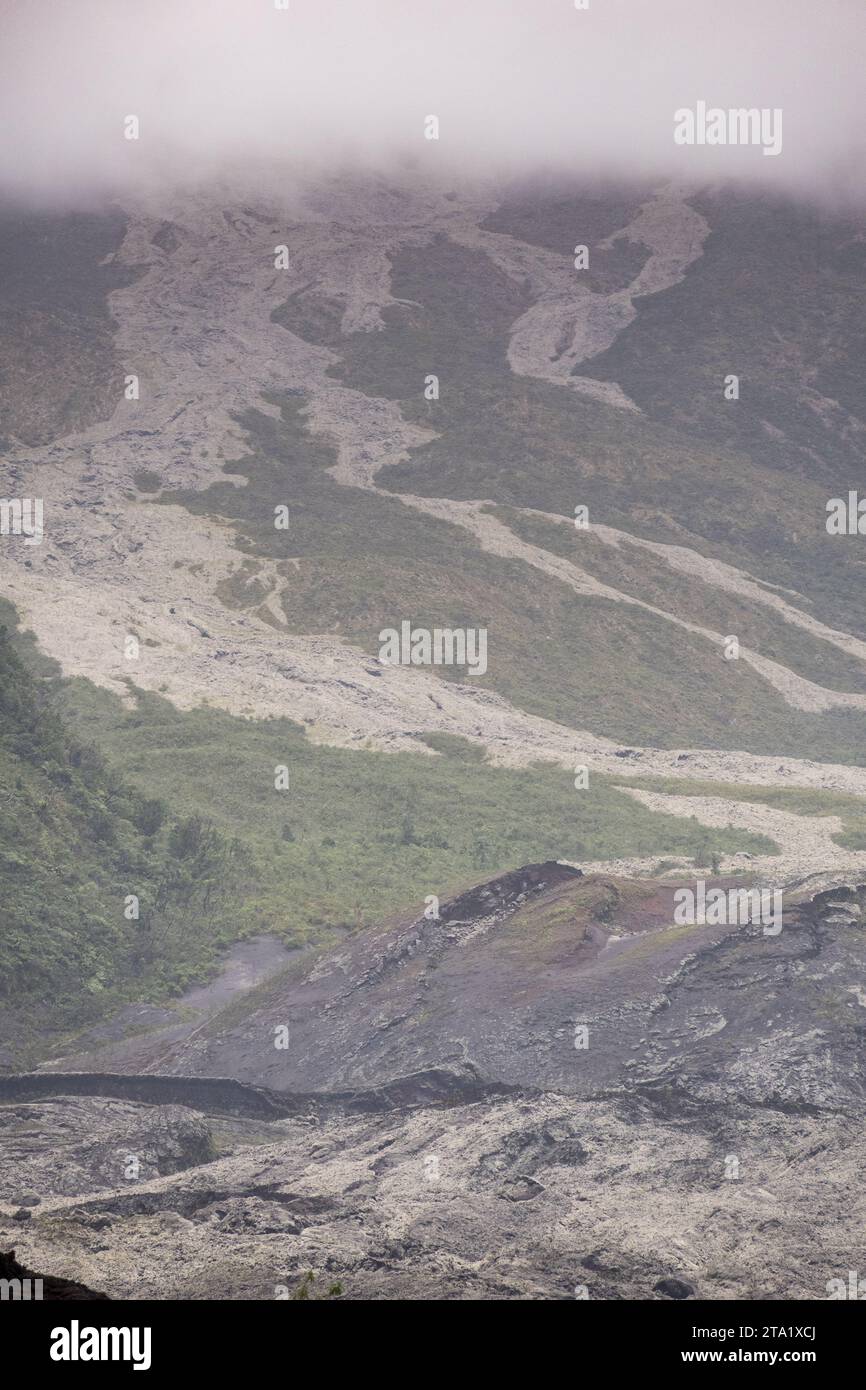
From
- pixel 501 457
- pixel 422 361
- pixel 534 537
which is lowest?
pixel 534 537

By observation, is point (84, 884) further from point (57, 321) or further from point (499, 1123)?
point (57, 321)

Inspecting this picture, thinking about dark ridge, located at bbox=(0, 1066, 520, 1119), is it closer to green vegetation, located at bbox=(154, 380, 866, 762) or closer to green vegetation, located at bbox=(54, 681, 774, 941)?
green vegetation, located at bbox=(54, 681, 774, 941)

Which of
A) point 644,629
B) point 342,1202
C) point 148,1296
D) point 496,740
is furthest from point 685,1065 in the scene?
point 644,629

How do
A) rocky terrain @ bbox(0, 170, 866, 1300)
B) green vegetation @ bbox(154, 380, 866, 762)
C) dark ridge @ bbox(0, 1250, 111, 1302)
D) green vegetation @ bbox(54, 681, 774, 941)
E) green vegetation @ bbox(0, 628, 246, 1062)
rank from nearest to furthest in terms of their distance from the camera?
dark ridge @ bbox(0, 1250, 111, 1302), rocky terrain @ bbox(0, 170, 866, 1300), green vegetation @ bbox(0, 628, 246, 1062), green vegetation @ bbox(54, 681, 774, 941), green vegetation @ bbox(154, 380, 866, 762)

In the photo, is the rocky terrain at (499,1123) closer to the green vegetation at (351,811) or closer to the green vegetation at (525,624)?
the green vegetation at (351,811)

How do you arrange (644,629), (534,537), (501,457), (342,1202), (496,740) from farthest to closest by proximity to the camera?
(501,457) → (534,537) → (644,629) → (496,740) → (342,1202)

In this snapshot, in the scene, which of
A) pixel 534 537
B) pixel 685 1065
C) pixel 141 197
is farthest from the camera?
pixel 141 197

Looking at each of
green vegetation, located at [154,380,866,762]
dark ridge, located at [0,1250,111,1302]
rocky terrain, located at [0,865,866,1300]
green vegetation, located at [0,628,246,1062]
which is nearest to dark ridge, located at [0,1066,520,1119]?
rocky terrain, located at [0,865,866,1300]

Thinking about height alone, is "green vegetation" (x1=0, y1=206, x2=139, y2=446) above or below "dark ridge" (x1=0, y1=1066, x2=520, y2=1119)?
above

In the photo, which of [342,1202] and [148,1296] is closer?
[148,1296]

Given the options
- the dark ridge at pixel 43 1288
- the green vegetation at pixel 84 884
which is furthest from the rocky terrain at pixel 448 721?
the dark ridge at pixel 43 1288
